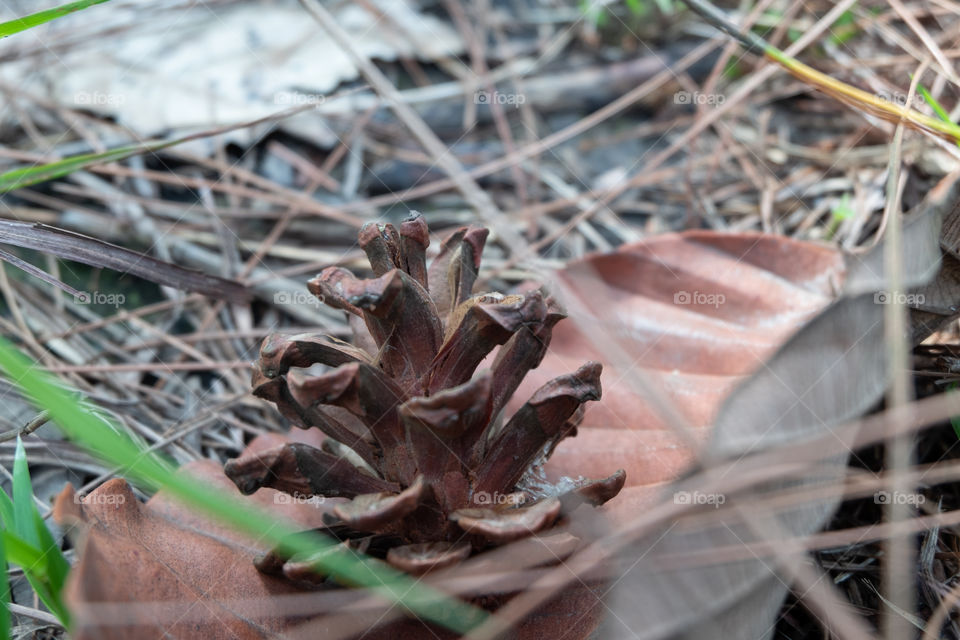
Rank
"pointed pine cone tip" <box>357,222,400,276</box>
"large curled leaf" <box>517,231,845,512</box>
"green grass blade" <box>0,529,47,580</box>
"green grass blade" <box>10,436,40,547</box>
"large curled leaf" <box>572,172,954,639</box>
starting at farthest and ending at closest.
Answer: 1. "large curled leaf" <box>517,231,845,512</box>
2. "pointed pine cone tip" <box>357,222,400,276</box>
3. "green grass blade" <box>10,436,40,547</box>
4. "green grass blade" <box>0,529,47,580</box>
5. "large curled leaf" <box>572,172,954,639</box>

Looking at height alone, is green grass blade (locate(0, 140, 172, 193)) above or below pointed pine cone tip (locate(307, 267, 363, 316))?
above

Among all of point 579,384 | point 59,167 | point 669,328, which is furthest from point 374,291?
point 59,167

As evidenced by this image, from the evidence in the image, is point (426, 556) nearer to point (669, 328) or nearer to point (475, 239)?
point (475, 239)

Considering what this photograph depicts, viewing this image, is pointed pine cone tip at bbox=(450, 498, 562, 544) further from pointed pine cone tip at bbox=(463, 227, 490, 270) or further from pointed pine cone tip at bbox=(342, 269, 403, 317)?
pointed pine cone tip at bbox=(463, 227, 490, 270)

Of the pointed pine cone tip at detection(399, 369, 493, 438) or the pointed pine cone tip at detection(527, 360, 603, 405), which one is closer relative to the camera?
the pointed pine cone tip at detection(399, 369, 493, 438)

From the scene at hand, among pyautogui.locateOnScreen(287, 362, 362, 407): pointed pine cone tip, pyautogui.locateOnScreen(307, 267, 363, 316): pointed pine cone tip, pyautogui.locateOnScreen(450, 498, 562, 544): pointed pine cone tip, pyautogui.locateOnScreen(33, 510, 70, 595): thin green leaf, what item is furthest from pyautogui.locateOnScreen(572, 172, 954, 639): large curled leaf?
pyautogui.locateOnScreen(33, 510, 70, 595): thin green leaf

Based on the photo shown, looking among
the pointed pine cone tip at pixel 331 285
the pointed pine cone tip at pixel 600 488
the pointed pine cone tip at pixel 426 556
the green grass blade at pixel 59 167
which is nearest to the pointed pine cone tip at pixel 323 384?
the pointed pine cone tip at pixel 331 285

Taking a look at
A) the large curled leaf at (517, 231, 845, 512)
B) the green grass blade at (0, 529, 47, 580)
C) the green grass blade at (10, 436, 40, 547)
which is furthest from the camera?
the large curled leaf at (517, 231, 845, 512)
